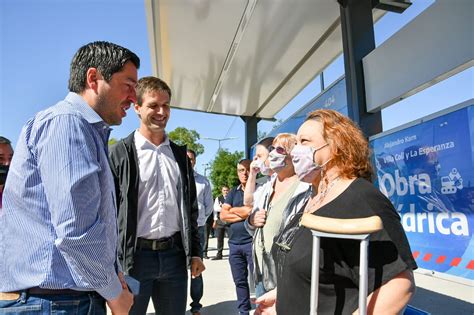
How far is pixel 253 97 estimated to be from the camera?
8875 millimetres

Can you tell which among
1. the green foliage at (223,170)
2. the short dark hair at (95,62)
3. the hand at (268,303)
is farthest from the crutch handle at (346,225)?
the green foliage at (223,170)

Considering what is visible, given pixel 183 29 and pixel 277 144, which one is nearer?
pixel 277 144

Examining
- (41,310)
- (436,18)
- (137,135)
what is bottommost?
(41,310)

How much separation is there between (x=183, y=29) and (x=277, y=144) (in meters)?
3.35

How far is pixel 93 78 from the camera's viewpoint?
146 cm

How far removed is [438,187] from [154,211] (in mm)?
2378

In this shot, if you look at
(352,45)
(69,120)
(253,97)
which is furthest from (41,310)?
(253,97)

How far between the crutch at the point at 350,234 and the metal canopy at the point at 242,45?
388 cm

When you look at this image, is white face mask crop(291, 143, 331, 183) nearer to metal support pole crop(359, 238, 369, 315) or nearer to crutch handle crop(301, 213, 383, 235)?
crutch handle crop(301, 213, 383, 235)

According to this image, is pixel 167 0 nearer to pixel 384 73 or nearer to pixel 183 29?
pixel 183 29

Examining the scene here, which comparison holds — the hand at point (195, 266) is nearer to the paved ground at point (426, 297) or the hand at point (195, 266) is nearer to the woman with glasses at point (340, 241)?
the woman with glasses at point (340, 241)

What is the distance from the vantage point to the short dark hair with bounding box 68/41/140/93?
1469 millimetres

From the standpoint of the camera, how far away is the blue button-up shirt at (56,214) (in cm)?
117

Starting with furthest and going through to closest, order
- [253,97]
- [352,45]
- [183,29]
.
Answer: [253,97] < [183,29] < [352,45]
